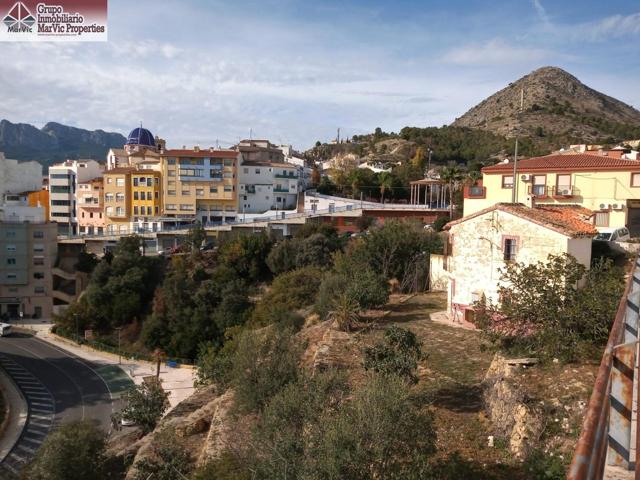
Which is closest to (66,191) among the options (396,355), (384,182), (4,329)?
(4,329)

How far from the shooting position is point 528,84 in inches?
5197

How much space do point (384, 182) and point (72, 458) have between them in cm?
5793

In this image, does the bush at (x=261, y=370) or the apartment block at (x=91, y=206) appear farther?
the apartment block at (x=91, y=206)

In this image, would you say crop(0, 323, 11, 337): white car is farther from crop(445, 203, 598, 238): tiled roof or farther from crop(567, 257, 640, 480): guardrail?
crop(567, 257, 640, 480): guardrail

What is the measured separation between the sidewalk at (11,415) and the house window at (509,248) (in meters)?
27.8

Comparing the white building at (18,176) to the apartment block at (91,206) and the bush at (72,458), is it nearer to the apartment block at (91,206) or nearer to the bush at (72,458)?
the apartment block at (91,206)

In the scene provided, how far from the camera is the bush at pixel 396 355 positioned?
44.7 feet

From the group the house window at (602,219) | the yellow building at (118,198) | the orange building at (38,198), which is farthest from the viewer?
the orange building at (38,198)

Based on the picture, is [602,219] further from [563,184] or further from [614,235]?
[614,235]

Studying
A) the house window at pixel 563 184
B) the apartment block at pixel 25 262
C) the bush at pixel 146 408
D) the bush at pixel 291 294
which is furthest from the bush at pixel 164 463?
the apartment block at pixel 25 262

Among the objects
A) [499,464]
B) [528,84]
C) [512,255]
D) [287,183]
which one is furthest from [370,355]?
[528,84]

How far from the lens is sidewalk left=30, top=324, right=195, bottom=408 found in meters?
36.9

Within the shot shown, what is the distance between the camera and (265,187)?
71.2 metres

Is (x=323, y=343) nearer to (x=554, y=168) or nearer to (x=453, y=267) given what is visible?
(x=453, y=267)
